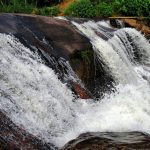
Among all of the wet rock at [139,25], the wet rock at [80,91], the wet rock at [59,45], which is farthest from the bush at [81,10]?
the wet rock at [80,91]

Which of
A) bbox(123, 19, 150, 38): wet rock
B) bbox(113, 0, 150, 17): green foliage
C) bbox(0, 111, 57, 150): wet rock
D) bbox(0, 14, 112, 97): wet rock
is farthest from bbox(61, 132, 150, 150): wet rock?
bbox(113, 0, 150, 17): green foliage

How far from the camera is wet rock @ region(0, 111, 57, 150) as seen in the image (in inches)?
253

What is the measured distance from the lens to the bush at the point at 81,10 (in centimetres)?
1712

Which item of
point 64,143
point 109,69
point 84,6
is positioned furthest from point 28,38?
point 84,6

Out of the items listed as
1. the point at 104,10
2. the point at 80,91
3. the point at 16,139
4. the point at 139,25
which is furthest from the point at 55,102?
the point at 104,10

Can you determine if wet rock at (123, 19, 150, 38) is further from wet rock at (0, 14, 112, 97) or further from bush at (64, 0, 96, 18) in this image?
wet rock at (0, 14, 112, 97)

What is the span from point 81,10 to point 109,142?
11.0 metres

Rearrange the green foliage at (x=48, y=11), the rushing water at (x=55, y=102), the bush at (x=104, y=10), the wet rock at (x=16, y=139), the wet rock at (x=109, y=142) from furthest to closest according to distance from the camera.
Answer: the bush at (x=104, y=10), the green foliage at (x=48, y=11), the rushing water at (x=55, y=102), the wet rock at (x=109, y=142), the wet rock at (x=16, y=139)

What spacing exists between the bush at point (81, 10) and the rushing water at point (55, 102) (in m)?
4.89

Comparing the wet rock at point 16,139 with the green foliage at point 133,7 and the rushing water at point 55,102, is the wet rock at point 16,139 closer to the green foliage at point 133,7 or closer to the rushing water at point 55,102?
the rushing water at point 55,102

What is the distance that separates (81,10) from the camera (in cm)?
1723

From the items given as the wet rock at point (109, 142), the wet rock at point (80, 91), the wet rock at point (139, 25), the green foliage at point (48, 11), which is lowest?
the wet rock at point (80, 91)

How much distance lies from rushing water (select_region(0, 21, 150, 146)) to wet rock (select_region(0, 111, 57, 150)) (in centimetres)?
31

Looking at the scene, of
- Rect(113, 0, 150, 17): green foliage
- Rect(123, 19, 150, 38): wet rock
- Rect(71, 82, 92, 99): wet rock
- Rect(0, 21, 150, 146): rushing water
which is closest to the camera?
Rect(0, 21, 150, 146): rushing water
